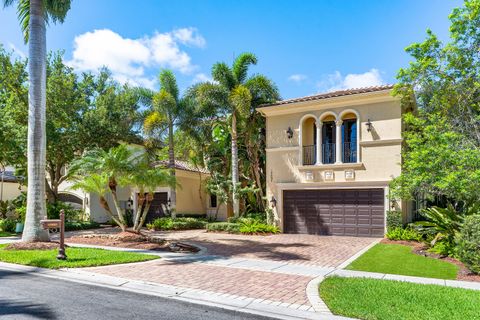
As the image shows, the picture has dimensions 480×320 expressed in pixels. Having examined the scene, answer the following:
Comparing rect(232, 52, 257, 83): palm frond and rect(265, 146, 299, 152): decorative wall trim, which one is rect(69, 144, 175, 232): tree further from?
rect(232, 52, 257, 83): palm frond

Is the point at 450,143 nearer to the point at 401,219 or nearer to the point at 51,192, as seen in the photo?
the point at 401,219

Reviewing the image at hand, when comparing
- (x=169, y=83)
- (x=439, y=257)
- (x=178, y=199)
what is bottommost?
(x=439, y=257)

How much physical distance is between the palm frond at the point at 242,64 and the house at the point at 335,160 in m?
2.70

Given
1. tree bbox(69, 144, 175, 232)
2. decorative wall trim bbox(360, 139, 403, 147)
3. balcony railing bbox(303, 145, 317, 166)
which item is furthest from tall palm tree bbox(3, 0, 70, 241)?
decorative wall trim bbox(360, 139, 403, 147)

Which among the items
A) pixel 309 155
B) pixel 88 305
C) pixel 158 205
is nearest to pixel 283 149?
pixel 309 155

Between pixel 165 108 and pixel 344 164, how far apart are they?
10659mm

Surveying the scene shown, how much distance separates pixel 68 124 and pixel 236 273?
17922 mm

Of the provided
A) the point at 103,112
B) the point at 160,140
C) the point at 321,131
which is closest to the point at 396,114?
the point at 321,131

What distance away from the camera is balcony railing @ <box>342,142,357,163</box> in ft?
60.1

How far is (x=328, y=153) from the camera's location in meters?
19.0

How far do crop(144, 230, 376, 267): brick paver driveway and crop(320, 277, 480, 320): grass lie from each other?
9.76ft

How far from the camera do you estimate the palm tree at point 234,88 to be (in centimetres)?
2098

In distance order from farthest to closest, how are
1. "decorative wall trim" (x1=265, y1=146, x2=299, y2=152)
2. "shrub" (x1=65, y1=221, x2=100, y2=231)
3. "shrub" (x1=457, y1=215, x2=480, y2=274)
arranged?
"shrub" (x1=65, y1=221, x2=100, y2=231) < "decorative wall trim" (x1=265, y1=146, x2=299, y2=152) < "shrub" (x1=457, y1=215, x2=480, y2=274)

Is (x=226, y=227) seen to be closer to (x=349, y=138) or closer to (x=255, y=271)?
(x=349, y=138)
